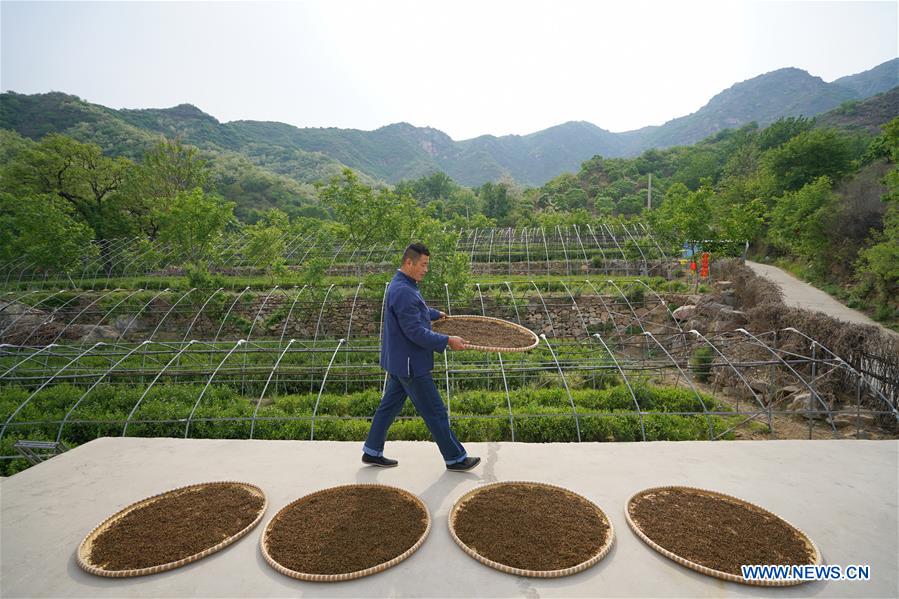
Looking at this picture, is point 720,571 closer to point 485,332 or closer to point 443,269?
point 485,332

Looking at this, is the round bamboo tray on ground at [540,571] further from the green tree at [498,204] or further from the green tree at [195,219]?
the green tree at [498,204]

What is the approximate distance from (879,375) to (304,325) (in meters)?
16.5

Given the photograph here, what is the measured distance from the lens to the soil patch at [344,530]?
10.0 feet

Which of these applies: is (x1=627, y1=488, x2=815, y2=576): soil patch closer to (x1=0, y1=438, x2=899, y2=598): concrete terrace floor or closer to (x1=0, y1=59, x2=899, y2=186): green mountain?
(x1=0, y1=438, x2=899, y2=598): concrete terrace floor

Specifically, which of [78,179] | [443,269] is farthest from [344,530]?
[78,179]

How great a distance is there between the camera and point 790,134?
42875mm

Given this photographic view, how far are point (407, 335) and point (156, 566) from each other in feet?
8.25

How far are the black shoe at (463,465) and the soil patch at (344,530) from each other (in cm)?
69

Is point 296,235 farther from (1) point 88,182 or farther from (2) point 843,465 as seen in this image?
(2) point 843,465

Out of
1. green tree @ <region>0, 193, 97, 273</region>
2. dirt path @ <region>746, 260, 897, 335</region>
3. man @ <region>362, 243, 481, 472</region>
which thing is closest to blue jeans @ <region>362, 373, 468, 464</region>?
man @ <region>362, 243, 481, 472</region>

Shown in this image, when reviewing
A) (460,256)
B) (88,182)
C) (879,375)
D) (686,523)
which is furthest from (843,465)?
(88,182)

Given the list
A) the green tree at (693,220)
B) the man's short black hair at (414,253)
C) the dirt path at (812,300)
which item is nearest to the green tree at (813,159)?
the dirt path at (812,300)

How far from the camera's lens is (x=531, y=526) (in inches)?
134

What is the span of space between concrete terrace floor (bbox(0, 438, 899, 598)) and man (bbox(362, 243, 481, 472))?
614 mm
